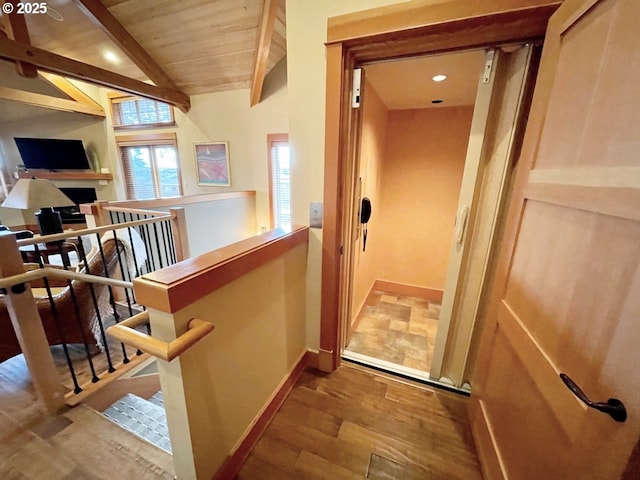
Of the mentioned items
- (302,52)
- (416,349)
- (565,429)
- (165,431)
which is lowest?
(165,431)

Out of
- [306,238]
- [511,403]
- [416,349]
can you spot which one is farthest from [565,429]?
[416,349]

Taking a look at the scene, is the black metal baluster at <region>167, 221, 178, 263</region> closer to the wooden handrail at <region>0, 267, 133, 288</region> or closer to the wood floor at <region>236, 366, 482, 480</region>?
the wooden handrail at <region>0, 267, 133, 288</region>

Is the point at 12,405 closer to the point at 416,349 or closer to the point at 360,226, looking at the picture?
the point at 360,226

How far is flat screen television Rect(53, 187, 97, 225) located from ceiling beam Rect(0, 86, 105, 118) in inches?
61.5

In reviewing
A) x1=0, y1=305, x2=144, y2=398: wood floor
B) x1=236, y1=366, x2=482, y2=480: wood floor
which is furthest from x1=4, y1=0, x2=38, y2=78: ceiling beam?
x1=236, y1=366, x2=482, y2=480: wood floor

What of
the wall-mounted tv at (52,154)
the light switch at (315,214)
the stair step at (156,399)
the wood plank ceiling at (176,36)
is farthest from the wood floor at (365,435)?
the wall-mounted tv at (52,154)

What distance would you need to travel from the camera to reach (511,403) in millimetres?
981

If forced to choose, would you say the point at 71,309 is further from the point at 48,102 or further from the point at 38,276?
the point at 48,102

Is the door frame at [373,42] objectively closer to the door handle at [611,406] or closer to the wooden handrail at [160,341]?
the wooden handrail at [160,341]

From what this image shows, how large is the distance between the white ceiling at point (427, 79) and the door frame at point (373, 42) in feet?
0.51

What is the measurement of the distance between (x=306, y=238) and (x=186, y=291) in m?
0.87

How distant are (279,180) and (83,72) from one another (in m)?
3.01

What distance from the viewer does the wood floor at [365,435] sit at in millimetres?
1168

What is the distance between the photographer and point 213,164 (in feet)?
15.8
